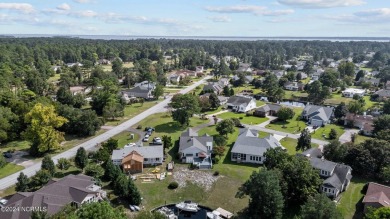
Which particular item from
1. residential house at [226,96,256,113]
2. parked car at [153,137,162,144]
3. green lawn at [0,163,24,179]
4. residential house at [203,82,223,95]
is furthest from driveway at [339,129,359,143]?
green lawn at [0,163,24,179]

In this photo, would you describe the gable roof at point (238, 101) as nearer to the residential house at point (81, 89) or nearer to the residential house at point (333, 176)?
the residential house at point (333, 176)

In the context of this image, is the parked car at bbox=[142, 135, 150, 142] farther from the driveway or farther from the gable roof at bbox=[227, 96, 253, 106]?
the driveway

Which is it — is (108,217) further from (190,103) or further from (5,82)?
(5,82)

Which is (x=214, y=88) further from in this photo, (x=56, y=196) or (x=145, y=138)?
(x=56, y=196)

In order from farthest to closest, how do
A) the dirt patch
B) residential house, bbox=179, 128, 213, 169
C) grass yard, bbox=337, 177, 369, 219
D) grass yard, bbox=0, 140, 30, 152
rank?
grass yard, bbox=0, 140, 30, 152
residential house, bbox=179, 128, 213, 169
the dirt patch
grass yard, bbox=337, 177, 369, 219

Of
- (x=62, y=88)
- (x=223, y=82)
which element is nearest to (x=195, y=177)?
(x=62, y=88)

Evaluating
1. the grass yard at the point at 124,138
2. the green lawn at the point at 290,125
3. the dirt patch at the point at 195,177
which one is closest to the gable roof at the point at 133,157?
the dirt patch at the point at 195,177
